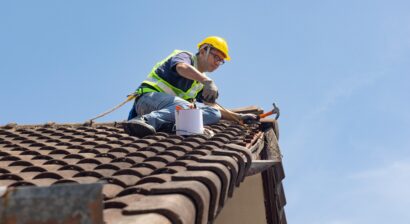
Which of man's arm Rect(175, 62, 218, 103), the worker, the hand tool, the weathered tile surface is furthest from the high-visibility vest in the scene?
the hand tool

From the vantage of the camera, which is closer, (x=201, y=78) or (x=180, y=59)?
(x=201, y=78)

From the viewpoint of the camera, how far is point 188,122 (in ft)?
15.5

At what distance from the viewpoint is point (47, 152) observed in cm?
407

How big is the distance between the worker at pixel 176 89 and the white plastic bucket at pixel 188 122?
9.9 inches

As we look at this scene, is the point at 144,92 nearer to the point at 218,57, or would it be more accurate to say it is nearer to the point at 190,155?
the point at 218,57

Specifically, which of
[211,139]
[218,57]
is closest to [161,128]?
[211,139]

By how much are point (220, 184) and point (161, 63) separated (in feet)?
10.3

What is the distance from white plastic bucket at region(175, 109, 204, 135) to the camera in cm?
471

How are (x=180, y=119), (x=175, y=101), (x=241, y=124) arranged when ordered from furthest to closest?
(x=241, y=124) → (x=175, y=101) → (x=180, y=119)

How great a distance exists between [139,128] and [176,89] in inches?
39.8

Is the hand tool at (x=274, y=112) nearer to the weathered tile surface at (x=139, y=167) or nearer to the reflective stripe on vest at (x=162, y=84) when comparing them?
the weathered tile surface at (x=139, y=167)

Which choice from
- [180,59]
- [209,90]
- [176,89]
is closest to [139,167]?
[209,90]

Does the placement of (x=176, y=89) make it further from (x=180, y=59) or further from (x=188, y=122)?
(x=188, y=122)

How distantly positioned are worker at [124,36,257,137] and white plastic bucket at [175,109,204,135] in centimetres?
25
